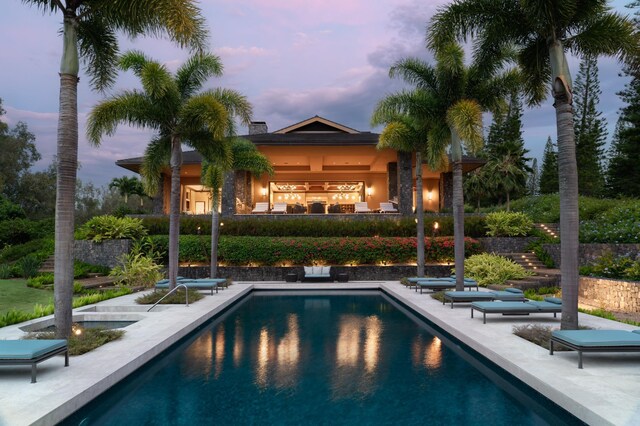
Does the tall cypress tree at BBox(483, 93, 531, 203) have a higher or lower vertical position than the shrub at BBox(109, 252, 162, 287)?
higher

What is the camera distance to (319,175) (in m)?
31.0

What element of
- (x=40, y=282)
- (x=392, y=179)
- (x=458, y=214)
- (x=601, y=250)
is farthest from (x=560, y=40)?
(x=392, y=179)

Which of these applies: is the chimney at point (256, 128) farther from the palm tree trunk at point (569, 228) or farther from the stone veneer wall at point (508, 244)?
the palm tree trunk at point (569, 228)

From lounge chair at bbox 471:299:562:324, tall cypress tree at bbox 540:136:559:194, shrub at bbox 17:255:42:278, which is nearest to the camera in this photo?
lounge chair at bbox 471:299:562:324

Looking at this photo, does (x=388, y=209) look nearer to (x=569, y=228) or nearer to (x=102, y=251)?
(x=102, y=251)

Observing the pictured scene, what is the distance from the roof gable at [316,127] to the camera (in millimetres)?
26656

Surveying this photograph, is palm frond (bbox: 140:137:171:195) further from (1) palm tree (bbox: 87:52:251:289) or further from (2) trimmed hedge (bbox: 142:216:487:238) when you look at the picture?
(2) trimmed hedge (bbox: 142:216:487:238)

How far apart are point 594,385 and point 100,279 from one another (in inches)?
673

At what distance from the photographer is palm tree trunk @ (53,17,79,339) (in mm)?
6699

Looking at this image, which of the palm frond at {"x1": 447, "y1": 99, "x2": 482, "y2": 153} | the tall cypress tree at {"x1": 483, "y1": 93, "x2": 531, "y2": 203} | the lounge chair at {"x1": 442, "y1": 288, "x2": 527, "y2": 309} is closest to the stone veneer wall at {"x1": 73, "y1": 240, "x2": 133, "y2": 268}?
the lounge chair at {"x1": 442, "y1": 288, "x2": 527, "y2": 309}

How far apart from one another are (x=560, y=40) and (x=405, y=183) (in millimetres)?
15317

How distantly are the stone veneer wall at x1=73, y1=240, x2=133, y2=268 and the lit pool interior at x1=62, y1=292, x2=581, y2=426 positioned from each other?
11159 mm

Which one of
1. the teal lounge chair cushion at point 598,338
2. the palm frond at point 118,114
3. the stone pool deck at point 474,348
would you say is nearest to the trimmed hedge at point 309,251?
the palm frond at point 118,114

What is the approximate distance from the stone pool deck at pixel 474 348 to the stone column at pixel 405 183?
12822 mm
